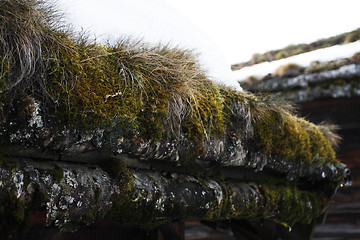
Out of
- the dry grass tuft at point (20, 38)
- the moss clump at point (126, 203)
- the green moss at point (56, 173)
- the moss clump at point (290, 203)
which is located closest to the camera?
the dry grass tuft at point (20, 38)

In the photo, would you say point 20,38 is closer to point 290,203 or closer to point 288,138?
point 288,138

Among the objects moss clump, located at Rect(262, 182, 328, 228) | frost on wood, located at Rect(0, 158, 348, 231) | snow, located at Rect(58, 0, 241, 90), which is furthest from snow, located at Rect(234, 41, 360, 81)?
frost on wood, located at Rect(0, 158, 348, 231)

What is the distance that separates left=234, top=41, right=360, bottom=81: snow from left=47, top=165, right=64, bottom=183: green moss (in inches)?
131

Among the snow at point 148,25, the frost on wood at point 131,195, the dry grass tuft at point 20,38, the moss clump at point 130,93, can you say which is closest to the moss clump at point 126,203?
the frost on wood at point 131,195

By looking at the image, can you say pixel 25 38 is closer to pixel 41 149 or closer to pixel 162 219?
pixel 41 149

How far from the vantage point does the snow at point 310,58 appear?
3942 mm

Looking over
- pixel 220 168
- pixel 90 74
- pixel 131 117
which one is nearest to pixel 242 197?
pixel 220 168

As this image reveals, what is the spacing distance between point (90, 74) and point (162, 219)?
80cm

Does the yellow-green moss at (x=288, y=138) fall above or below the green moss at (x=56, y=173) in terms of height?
below

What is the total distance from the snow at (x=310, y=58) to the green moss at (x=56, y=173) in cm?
332

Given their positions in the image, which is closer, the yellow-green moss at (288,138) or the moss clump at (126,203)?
the moss clump at (126,203)

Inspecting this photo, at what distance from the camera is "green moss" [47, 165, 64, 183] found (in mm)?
1240

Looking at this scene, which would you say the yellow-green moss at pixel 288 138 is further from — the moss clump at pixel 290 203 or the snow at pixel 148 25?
the snow at pixel 148 25

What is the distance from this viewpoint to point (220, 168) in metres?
2.32
